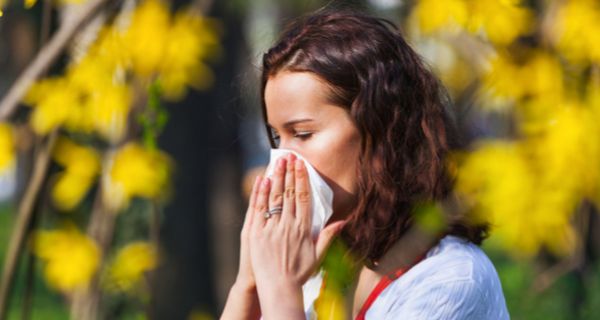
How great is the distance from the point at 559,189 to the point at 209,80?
9.23 feet

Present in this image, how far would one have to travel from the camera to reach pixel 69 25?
3580mm

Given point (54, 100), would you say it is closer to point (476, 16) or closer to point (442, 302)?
point (476, 16)


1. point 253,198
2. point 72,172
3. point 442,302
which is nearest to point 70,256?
point 72,172

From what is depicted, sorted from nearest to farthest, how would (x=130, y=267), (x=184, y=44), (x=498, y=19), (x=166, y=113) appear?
(x=498, y=19)
(x=166, y=113)
(x=184, y=44)
(x=130, y=267)

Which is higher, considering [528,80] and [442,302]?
[528,80]

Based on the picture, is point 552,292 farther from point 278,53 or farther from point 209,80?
point 278,53

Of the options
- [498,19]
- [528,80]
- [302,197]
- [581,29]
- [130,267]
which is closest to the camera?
[302,197]

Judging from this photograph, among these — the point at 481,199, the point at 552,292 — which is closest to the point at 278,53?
the point at 481,199

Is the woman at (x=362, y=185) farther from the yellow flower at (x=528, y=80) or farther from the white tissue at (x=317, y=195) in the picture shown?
the yellow flower at (x=528, y=80)

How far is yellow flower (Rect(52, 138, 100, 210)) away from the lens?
12.4ft

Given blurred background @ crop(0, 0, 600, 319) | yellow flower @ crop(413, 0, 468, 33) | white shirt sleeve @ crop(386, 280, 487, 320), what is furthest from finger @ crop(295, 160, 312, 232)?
yellow flower @ crop(413, 0, 468, 33)

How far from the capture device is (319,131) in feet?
7.13

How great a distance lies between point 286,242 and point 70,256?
1861 millimetres

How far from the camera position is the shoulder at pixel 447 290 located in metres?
2.14
